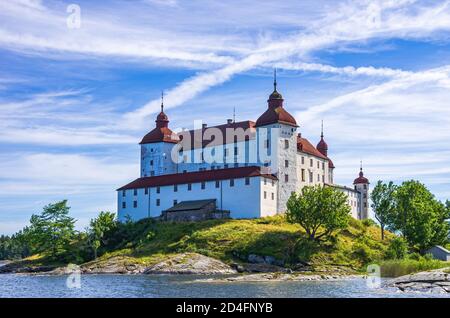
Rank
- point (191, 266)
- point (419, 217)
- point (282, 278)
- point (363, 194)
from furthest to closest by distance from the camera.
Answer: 1. point (363, 194)
2. point (419, 217)
3. point (191, 266)
4. point (282, 278)

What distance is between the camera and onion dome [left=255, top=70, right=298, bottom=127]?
316 feet

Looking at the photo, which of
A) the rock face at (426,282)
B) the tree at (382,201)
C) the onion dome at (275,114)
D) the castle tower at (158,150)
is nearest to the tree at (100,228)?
the castle tower at (158,150)

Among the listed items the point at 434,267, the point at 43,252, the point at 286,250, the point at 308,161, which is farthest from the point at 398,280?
the point at 43,252

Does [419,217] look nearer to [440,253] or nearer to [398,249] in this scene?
[440,253]

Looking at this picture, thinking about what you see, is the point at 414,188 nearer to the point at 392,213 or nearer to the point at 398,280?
the point at 392,213

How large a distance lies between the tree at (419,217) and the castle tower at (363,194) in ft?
100.0

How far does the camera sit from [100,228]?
94750 mm

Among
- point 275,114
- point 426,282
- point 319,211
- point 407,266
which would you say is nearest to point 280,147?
point 275,114

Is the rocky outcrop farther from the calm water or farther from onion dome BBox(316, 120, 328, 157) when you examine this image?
onion dome BBox(316, 120, 328, 157)

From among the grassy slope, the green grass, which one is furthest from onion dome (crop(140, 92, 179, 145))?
the green grass

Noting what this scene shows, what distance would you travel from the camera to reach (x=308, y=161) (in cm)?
10362

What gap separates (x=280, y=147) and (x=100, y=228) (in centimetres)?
2798

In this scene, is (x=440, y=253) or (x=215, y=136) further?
(x=215, y=136)
